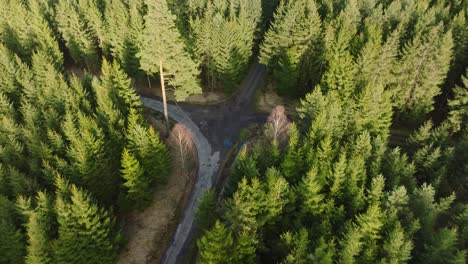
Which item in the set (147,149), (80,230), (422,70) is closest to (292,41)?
(422,70)

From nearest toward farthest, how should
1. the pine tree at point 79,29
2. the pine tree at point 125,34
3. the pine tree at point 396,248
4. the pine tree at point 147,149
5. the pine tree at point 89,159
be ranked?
1. the pine tree at point 396,248
2. the pine tree at point 89,159
3. the pine tree at point 147,149
4. the pine tree at point 125,34
5. the pine tree at point 79,29

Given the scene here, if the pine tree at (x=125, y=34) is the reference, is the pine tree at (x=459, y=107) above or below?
below

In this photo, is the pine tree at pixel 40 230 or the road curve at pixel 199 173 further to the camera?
the road curve at pixel 199 173

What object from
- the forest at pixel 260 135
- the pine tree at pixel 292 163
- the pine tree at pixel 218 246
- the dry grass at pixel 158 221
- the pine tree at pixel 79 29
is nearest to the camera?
the pine tree at pixel 218 246

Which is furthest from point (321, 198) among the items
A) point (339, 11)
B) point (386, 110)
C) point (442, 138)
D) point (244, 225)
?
point (339, 11)

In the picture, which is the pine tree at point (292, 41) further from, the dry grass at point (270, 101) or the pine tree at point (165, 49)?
the pine tree at point (165, 49)

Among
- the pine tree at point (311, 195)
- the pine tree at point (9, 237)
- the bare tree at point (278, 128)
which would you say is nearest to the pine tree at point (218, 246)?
the pine tree at point (311, 195)

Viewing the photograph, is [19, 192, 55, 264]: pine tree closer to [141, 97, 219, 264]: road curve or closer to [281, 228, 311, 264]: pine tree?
[141, 97, 219, 264]: road curve

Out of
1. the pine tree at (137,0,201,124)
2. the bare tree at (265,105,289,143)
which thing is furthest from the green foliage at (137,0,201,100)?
the bare tree at (265,105,289,143)
